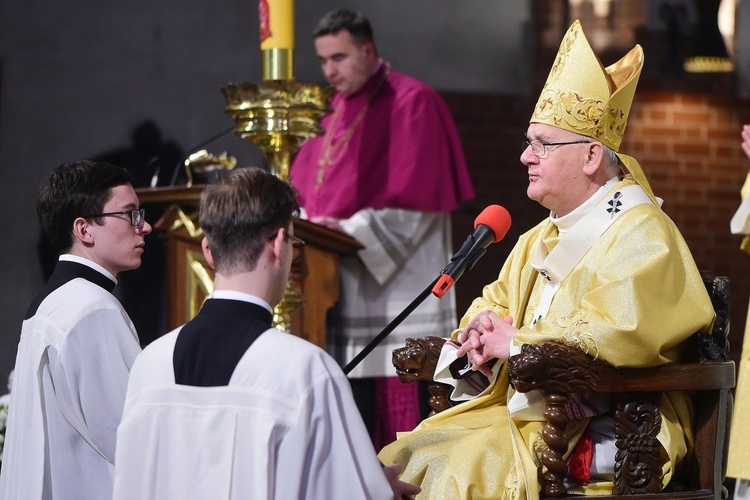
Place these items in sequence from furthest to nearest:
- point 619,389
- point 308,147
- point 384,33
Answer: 1. point 384,33
2. point 308,147
3. point 619,389

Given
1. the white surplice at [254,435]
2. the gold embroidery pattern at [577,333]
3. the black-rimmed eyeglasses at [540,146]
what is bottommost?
the white surplice at [254,435]

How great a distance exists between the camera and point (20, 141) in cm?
621

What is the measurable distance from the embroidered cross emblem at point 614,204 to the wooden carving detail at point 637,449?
58 cm

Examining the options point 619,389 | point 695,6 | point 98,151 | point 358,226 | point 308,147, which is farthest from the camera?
point 695,6

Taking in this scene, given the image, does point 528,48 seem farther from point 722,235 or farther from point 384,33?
point 722,235

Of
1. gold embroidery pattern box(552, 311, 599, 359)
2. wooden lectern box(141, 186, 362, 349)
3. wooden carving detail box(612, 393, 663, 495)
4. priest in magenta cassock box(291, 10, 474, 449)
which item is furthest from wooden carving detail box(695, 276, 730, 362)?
priest in magenta cassock box(291, 10, 474, 449)

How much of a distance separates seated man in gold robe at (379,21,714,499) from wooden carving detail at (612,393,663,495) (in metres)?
0.06

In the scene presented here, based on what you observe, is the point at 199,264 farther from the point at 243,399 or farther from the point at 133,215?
the point at 243,399

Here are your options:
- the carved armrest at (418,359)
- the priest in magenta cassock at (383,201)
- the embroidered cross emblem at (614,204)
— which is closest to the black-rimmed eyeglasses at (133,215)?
the carved armrest at (418,359)

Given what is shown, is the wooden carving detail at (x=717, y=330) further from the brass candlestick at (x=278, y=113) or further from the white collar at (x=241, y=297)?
the brass candlestick at (x=278, y=113)

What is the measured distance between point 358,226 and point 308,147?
0.75m

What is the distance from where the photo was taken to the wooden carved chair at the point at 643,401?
3.00 m

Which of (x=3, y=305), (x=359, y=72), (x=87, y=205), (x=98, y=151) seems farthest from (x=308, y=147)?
(x=87, y=205)

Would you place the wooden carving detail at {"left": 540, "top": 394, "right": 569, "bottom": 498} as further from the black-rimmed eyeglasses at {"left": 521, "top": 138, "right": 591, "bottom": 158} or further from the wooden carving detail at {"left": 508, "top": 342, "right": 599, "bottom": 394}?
the black-rimmed eyeglasses at {"left": 521, "top": 138, "right": 591, "bottom": 158}
